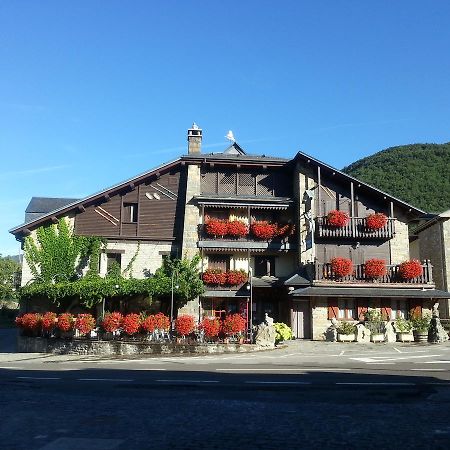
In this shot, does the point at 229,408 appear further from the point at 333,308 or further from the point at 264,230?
the point at 264,230

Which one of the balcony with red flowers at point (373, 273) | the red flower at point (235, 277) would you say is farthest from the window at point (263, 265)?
the balcony with red flowers at point (373, 273)

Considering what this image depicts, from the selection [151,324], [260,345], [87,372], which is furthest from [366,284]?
[87,372]

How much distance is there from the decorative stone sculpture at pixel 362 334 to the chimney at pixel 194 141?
14.3m

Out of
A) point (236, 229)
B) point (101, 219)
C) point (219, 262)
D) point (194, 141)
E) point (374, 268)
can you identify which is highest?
point (194, 141)

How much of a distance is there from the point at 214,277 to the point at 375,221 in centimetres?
919

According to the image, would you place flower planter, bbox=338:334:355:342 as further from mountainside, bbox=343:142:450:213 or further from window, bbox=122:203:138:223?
mountainside, bbox=343:142:450:213

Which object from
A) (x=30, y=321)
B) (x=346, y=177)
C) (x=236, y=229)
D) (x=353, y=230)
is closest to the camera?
(x=30, y=321)

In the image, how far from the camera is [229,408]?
28.0 feet

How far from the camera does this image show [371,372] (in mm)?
14023

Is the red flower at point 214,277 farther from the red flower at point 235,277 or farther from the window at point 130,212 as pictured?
the window at point 130,212

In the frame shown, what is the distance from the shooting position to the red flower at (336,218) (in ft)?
91.4

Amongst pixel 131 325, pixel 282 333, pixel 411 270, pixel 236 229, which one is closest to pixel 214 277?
pixel 236 229

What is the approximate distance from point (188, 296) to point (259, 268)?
16.6 ft

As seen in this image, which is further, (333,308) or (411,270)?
(333,308)
